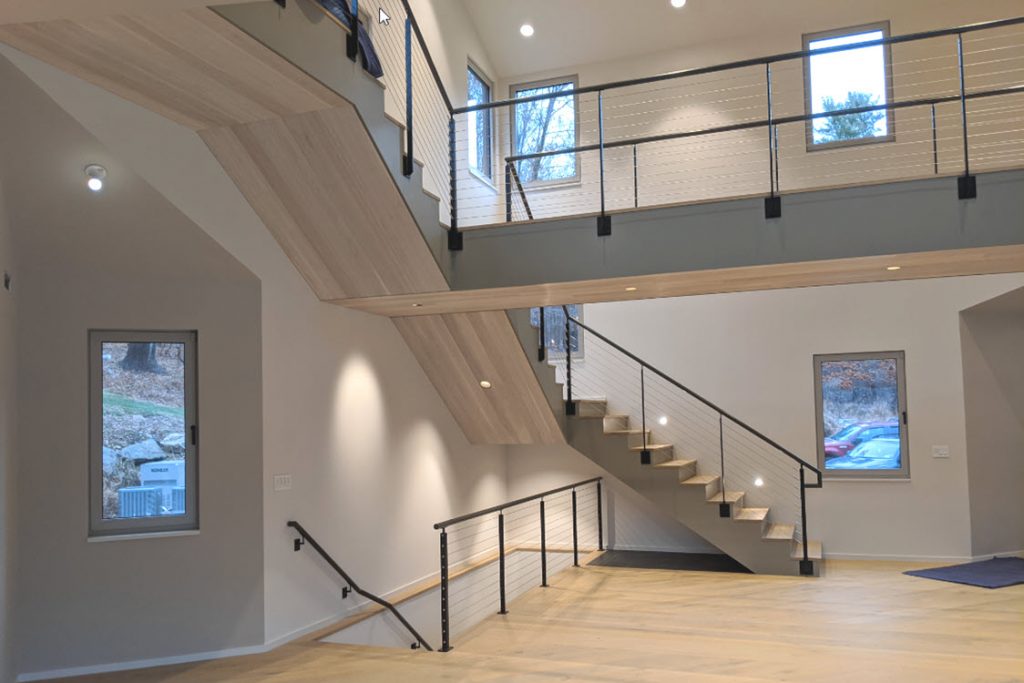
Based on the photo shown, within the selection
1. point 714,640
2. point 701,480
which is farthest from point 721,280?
point 701,480

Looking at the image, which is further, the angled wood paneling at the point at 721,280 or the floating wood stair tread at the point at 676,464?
the floating wood stair tread at the point at 676,464

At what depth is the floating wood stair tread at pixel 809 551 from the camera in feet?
24.4

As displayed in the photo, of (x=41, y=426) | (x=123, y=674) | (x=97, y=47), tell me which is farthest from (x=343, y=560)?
(x=97, y=47)

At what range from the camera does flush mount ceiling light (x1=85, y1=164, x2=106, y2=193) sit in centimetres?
419

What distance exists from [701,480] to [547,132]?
433cm

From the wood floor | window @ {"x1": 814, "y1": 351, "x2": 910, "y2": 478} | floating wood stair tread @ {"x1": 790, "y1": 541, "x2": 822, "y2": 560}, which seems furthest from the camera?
window @ {"x1": 814, "y1": 351, "x2": 910, "y2": 478}

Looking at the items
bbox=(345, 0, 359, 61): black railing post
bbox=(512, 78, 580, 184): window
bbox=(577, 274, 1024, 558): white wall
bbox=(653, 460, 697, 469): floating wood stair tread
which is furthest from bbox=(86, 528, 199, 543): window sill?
bbox=(512, 78, 580, 184): window

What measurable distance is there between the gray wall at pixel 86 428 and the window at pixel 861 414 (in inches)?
227

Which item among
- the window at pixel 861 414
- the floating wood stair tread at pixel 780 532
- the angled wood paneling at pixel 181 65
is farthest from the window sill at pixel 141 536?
the window at pixel 861 414

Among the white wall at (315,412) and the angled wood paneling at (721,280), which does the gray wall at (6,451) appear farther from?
the angled wood paneling at (721,280)

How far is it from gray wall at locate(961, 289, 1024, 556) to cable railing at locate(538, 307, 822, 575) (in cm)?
157

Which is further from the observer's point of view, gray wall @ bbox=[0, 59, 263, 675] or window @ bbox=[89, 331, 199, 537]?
window @ bbox=[89, 331, 199, 537]

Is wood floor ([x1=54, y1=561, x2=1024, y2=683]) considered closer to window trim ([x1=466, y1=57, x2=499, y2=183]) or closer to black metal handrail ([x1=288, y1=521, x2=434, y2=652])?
black metal handrail ([x1=288, y1=521, x2=434, y2=652])

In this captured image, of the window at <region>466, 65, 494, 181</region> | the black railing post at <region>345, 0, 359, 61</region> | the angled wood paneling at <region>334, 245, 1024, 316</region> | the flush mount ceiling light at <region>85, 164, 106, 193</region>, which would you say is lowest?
the angled wood paneling at <region>334, 245, 1024, 316</region>
